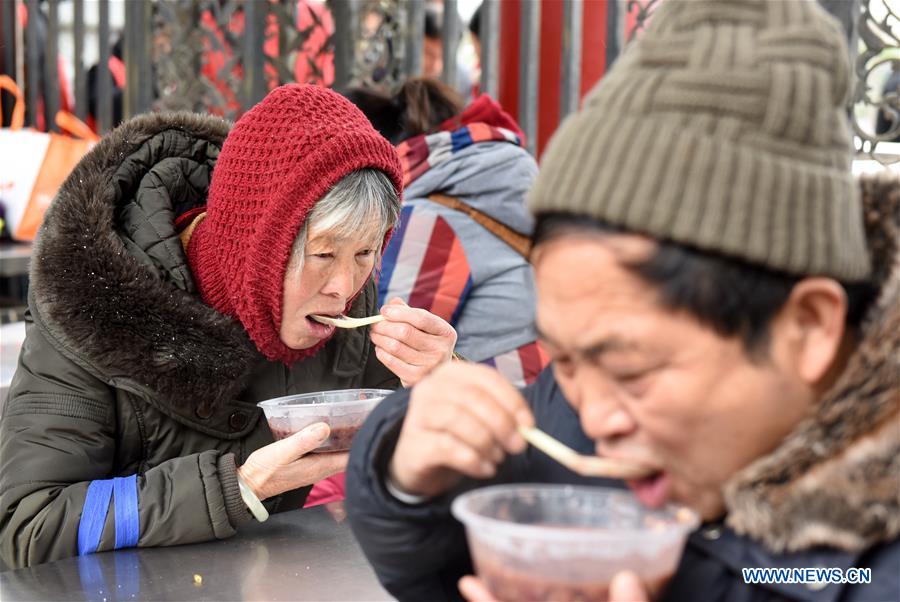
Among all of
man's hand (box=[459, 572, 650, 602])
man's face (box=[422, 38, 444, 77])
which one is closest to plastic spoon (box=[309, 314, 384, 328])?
man's hand (box=[459, 572, 650, 602])

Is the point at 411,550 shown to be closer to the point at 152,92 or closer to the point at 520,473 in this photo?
the point at 520,473

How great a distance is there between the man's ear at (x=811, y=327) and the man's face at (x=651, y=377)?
16 millimetres

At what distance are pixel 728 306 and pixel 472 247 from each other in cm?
231

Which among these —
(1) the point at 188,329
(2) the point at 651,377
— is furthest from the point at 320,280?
(2) the point at 651,377

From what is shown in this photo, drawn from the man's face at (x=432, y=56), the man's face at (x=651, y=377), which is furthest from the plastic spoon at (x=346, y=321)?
the man's face at (x=432, y=56)

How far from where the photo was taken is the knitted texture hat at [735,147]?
37.4 inches

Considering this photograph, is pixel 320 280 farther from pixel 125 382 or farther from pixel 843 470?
pixel 843 470

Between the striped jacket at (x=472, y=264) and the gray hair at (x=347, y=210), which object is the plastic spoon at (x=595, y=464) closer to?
the gray hair at (x=347, y=210)

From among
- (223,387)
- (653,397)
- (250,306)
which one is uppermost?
(653,397)

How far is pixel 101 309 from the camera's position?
2.01 metres

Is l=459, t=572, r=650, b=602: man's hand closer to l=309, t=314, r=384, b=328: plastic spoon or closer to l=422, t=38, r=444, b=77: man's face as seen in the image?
l=309, t=314, r=384, b=328: plastic spoon

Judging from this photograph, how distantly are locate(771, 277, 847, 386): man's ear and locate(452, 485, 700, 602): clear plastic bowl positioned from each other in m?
0.18

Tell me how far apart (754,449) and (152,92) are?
201 inches

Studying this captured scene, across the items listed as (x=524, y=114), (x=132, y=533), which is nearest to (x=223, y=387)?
(x=132, y=533)
